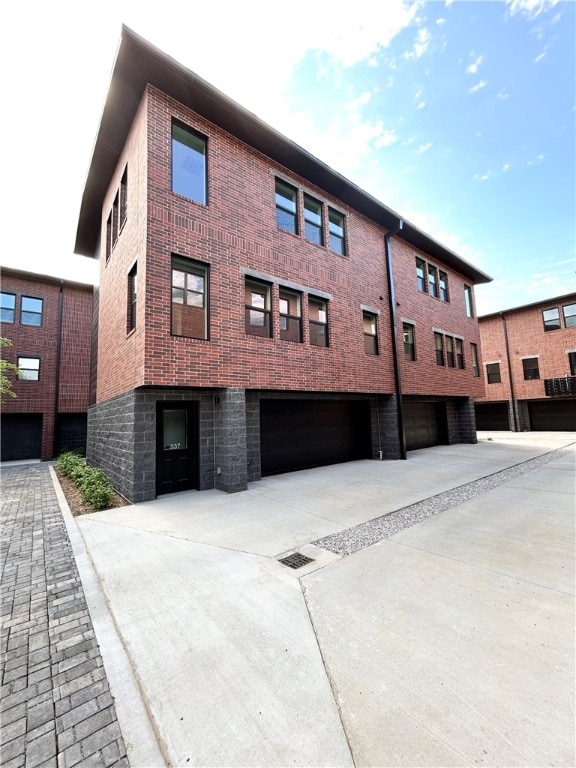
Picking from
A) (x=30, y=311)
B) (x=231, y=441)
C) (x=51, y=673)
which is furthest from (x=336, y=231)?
(x=30, y=311)

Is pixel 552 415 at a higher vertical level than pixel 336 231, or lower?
lower

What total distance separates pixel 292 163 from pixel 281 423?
26.9ft

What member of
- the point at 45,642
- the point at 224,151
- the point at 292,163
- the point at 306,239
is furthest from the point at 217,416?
the point at 292,163

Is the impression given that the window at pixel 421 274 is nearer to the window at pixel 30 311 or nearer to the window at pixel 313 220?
the window at pixel 313 220

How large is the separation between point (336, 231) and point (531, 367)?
22270 millimetres

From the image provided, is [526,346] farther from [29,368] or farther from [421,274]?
[29,368]

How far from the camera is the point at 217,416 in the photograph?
27.7 ft

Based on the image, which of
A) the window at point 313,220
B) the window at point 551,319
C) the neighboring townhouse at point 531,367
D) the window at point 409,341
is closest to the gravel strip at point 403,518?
the window at point 409,341

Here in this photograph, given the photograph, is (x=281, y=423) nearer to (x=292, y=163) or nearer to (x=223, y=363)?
(x=223, y=363)

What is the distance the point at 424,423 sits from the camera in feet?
54.0

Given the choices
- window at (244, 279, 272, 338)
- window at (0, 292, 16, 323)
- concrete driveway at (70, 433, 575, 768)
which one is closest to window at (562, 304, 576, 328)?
concrete driveway at (70, 433, 575, 768)

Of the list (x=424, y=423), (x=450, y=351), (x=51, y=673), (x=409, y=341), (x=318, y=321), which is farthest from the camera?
(x=450, y=351)

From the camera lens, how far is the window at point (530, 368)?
25.1m

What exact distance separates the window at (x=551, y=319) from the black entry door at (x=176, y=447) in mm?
27990
